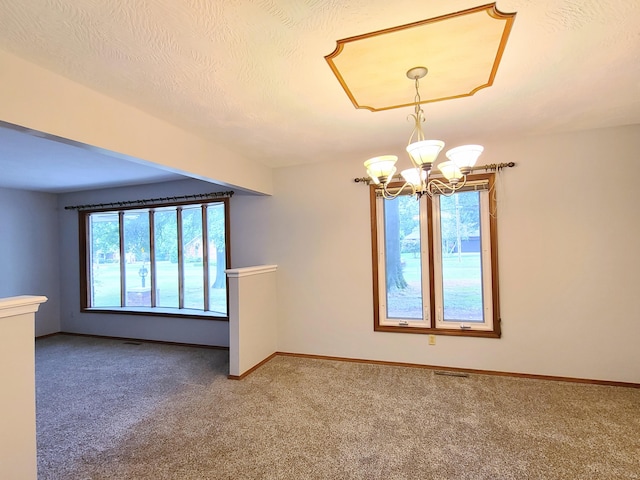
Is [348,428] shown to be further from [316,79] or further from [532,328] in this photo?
[316,79]

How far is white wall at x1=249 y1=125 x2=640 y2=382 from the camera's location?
2.99 metres

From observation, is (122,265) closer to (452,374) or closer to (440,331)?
(440,331)

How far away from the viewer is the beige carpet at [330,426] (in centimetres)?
198

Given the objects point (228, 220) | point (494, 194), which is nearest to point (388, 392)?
point (494, 194)

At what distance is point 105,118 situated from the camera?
2139 millimetres

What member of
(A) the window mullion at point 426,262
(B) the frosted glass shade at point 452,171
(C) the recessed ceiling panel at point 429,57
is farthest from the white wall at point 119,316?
(B) the frosted glass shade at point 452,171

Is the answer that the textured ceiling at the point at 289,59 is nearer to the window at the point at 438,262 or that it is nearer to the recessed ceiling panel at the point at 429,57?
the recessed ceiling panel at the point at 429,57

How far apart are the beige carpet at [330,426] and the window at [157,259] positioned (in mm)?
1412

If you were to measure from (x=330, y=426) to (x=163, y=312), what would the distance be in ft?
11.2

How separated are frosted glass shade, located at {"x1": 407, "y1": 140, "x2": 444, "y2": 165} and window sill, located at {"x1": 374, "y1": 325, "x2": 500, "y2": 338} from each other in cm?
242

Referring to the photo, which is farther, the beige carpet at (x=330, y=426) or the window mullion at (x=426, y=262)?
the window mullion at (x=426, y=262)

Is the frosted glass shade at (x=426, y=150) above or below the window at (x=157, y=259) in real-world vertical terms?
above

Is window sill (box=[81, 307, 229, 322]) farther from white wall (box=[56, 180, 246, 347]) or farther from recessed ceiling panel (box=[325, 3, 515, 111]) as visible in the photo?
recessed ceiling panel (box=[325, 3, 515, 111])

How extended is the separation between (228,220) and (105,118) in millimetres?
2337
